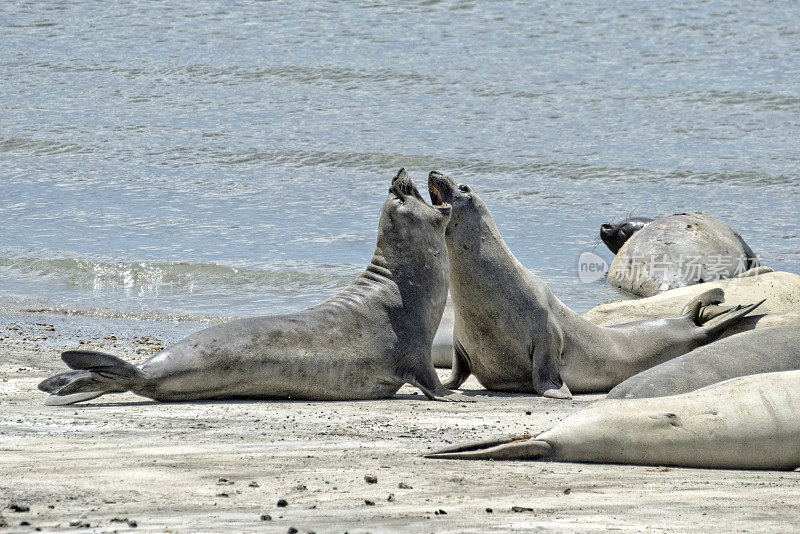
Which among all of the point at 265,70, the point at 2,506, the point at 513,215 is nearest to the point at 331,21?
the point at 265,70

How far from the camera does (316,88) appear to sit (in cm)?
2080

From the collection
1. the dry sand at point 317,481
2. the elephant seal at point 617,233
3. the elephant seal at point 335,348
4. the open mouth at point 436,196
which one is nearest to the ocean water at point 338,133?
the elephant seal at point 617,233

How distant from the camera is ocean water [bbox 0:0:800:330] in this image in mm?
11203

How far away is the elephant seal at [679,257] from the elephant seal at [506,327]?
343 cm

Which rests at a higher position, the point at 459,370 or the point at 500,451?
the point at 500,451

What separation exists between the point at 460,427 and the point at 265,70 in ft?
58.0

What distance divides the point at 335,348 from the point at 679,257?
5.34m

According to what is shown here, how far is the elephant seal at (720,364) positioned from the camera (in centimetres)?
508

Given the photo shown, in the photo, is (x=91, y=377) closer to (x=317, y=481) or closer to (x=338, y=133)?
(x=317, y=481)

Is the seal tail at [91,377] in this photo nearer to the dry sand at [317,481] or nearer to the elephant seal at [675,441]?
the dry sand at [317,481]

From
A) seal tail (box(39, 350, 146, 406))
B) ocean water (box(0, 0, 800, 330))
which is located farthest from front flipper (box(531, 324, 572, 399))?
ocean water (box(0, 0, 800, 330))

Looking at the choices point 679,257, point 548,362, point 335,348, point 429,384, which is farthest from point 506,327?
point 679,257

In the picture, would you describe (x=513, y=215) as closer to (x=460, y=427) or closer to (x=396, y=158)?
(x=396, y=158)

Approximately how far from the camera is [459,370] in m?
6.92
